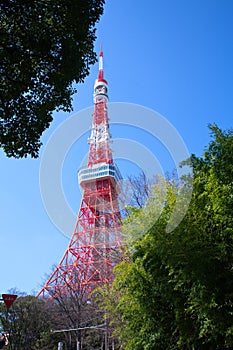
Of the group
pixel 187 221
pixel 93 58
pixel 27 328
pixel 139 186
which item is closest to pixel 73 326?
pixel 27 328

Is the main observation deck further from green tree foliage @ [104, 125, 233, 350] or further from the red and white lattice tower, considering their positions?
green tree foliage @ [104, 125, 233, 350]

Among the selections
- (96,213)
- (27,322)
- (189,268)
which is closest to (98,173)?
(96,213)

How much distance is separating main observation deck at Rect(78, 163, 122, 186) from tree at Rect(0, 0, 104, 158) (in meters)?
26.7

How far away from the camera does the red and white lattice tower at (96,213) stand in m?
24.9

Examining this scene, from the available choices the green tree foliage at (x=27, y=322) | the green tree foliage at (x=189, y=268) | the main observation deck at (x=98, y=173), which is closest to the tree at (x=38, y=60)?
the green tree foliage at (x=189, y=268)

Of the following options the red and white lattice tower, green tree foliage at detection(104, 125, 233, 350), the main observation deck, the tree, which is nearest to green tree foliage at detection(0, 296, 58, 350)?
the red and white lattice tower

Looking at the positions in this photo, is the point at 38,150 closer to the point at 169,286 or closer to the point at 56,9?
the point at 56,9

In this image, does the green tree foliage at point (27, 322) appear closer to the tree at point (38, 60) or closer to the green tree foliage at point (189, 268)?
the green tree foliage at point (189, 268)

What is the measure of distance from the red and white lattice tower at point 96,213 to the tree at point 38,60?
56.0ft

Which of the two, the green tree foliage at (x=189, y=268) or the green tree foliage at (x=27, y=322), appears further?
the green tree foliage at (x=27, y=322)

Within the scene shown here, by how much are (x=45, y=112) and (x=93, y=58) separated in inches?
47.9

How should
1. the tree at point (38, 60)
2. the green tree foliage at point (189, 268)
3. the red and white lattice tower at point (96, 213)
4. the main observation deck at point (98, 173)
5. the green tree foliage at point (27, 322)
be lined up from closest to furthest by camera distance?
the tree at point (38, 60)
the green tree foliage at point (189, 268)
the green tree foliage at point (27, 322)
the red and white lattice tower at point (96, 213)
the main observation deck at point (98, 173)

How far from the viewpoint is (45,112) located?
5.43 metres

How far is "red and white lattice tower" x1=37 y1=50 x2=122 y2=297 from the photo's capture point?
24922 mm
